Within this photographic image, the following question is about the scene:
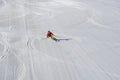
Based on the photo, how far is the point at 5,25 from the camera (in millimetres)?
5715

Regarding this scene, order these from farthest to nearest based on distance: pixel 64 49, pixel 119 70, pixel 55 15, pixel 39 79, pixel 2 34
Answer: pixel 55 15, pixel 2 34, pixel 64 49, pixel 119 70, pixel 39 79

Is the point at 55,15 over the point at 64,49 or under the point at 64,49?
over

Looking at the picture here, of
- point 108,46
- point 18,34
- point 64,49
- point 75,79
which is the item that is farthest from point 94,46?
point 18,34

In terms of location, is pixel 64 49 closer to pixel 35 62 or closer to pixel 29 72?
pixel 35 62

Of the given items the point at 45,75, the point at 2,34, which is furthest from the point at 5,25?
the point at 45,75

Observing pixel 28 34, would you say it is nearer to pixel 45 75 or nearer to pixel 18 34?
pixel 18 34

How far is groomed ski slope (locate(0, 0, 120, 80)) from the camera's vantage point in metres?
3.78

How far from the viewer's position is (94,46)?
4633mm

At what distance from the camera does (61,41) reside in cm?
486

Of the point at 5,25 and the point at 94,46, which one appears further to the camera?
the point at 5,25

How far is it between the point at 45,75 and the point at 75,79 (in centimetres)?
60

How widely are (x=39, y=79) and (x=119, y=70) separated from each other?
165 centimetres

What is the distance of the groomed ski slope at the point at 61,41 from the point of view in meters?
3.78

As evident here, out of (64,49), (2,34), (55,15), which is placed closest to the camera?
(64,49)
